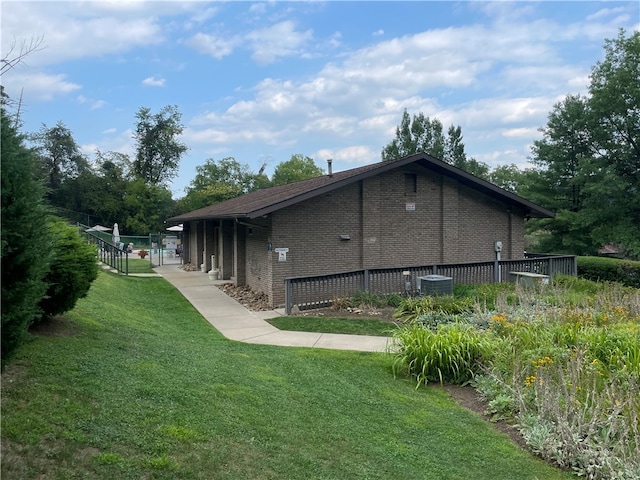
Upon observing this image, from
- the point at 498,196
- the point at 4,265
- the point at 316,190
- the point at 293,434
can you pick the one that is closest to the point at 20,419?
the point at 4,265

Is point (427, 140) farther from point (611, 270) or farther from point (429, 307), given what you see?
point (429, 307)

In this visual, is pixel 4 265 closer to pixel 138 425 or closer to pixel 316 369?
pixel 138 425

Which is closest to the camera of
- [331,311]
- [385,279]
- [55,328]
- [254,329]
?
[55,328]

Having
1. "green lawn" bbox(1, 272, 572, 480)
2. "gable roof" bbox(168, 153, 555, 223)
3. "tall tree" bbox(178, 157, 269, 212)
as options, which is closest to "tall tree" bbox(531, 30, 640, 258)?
"gable roof" bbox(168, 153, 555, 223)

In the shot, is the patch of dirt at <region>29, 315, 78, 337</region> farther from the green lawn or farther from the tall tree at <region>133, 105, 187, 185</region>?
the tall tree at <region>133, 105, 187, 185</region>

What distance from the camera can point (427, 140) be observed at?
57.8m

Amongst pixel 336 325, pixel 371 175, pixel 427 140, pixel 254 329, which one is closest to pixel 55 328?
pixel 254 329

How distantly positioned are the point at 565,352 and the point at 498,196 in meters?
11.2

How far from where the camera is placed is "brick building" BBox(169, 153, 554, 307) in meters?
13.0

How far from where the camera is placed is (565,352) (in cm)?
583

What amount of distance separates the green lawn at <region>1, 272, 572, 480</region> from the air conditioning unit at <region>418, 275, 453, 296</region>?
5.86 m

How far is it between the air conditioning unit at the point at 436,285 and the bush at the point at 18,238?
10134 millimetres

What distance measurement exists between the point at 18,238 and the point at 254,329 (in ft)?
22.9

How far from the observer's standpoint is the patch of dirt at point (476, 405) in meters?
4.71
